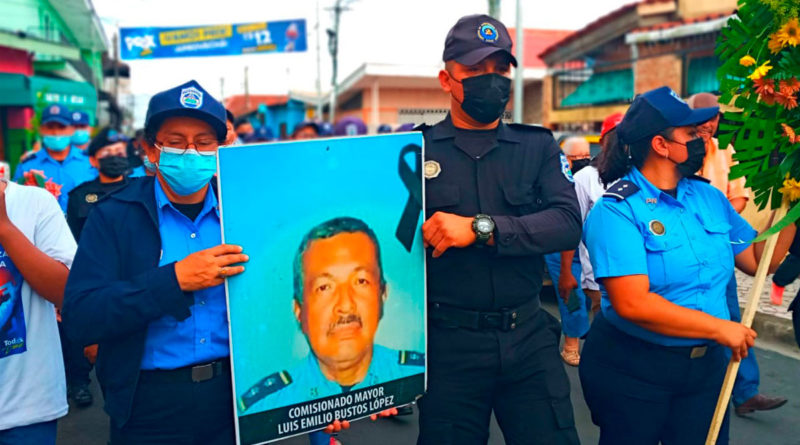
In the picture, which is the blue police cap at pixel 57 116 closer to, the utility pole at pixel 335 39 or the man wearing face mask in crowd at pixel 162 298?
the man wearing face mask in crowd at pixel 162 298

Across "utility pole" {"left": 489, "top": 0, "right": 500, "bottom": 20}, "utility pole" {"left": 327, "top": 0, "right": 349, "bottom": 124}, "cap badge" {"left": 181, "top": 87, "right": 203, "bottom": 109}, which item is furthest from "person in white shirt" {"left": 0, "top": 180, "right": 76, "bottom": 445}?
"utility pole" {"left": 327, "top": 0, "right": 349, "bottom": 124}

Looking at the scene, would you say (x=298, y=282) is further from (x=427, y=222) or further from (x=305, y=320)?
(x=427, y=222)

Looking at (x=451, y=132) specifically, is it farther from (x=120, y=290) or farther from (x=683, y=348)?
(x=120, y=290)

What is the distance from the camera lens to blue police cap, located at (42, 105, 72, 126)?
770 centimetres

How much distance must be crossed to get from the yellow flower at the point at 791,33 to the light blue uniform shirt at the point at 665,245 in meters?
0.63

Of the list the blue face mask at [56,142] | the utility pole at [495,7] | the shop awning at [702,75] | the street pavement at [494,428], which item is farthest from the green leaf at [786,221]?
the shop awning at [702,75]

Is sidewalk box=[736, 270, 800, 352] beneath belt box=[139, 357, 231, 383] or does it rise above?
beneath

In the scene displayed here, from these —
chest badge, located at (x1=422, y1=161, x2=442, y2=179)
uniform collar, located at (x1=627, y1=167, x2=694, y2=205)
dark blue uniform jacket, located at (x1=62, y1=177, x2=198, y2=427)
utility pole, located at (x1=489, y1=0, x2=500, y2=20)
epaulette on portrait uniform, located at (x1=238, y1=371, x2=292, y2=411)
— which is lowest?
epaulette on portrait uniform, located at (x1=238, y1=371, x2=292, y2=411)

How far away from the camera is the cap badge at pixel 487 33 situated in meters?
2.53

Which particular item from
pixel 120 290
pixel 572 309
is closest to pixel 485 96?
pixel 120 290

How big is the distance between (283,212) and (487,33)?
0.99 metres

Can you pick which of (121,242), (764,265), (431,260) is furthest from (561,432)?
(121,242)

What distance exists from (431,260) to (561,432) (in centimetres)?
74

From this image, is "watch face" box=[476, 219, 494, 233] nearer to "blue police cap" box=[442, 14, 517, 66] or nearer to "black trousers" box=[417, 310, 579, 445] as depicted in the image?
"black trousers" box=[417, 310, 579, 445]
